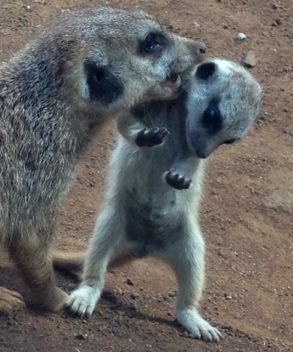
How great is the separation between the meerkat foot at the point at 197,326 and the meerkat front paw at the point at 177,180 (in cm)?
66

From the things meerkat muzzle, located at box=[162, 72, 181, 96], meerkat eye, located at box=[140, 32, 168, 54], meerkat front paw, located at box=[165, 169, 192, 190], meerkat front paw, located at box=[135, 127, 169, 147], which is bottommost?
meerkat front paw, located at box=[165, 169, 192, 190]

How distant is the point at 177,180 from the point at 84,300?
2.26 feet

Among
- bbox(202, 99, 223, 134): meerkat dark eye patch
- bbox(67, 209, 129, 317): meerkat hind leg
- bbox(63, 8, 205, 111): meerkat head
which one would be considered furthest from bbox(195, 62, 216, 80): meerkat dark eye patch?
bbox(67, 209, 129, 317): meerkat hind leg

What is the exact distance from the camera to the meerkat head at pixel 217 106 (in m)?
5.28

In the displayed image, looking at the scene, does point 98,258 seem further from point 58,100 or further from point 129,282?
point 58,100

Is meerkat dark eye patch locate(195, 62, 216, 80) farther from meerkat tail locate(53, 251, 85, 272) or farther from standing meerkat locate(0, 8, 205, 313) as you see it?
meerkat tail locate(53, 251, 85, 272)

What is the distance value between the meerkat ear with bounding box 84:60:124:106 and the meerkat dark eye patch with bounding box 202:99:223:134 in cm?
56

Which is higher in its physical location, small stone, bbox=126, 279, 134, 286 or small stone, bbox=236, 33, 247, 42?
small stone, bbox=236, 33, 247, 42

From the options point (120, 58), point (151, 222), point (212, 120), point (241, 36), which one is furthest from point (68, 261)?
point (241, 36)

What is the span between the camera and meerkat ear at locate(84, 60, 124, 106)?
480cm

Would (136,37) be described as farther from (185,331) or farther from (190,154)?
(185,331)

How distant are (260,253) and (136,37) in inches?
77.9

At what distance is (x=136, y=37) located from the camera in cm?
489

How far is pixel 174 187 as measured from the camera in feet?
17.0
